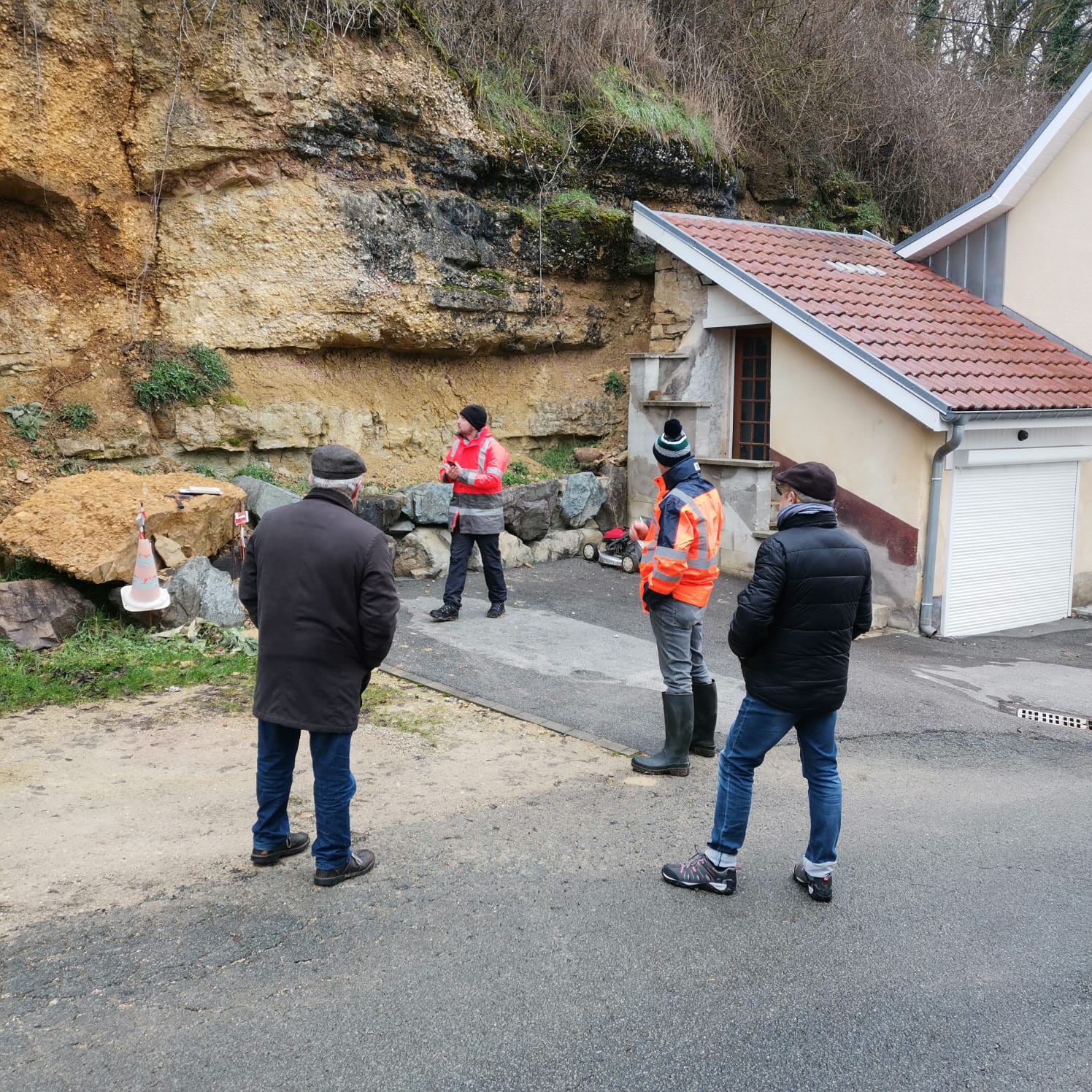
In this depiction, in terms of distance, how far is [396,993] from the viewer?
3.52 meters

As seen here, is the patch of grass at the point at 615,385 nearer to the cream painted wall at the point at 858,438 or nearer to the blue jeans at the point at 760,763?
the cream painted wall at the point at 858,438

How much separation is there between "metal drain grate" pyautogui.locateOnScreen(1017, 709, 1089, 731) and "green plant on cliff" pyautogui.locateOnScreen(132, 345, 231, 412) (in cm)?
858

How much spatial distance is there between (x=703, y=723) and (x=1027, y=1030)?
279 cm

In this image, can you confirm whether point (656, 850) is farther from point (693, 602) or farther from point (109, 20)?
point (109, 20)

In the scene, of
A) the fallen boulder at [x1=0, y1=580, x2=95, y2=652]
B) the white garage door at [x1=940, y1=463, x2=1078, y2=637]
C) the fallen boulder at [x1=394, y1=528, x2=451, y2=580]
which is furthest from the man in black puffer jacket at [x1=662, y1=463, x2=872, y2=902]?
the fallen boulder at [x1=394, y1=528, x2=451, y2=580]

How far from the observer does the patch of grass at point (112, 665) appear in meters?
6.60

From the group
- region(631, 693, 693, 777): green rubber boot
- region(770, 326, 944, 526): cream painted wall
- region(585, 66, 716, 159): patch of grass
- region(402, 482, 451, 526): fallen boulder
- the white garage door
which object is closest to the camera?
region(631, 693, 693, 777): green rubber boot

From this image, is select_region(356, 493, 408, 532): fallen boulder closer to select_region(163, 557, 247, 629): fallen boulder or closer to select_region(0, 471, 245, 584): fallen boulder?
select_region(0, 471, 245, 584): fallen boulder

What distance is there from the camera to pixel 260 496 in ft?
32.0

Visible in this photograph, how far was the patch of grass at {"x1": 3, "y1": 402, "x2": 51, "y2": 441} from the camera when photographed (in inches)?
382

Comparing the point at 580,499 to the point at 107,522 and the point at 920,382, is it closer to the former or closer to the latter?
the point at 920,382

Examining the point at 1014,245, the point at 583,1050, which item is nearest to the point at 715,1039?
the point at 583,1050

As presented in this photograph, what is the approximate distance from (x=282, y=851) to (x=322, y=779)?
54cm

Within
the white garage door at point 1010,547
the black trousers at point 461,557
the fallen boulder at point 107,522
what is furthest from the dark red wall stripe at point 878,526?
the fallen boulder at point 107,522
